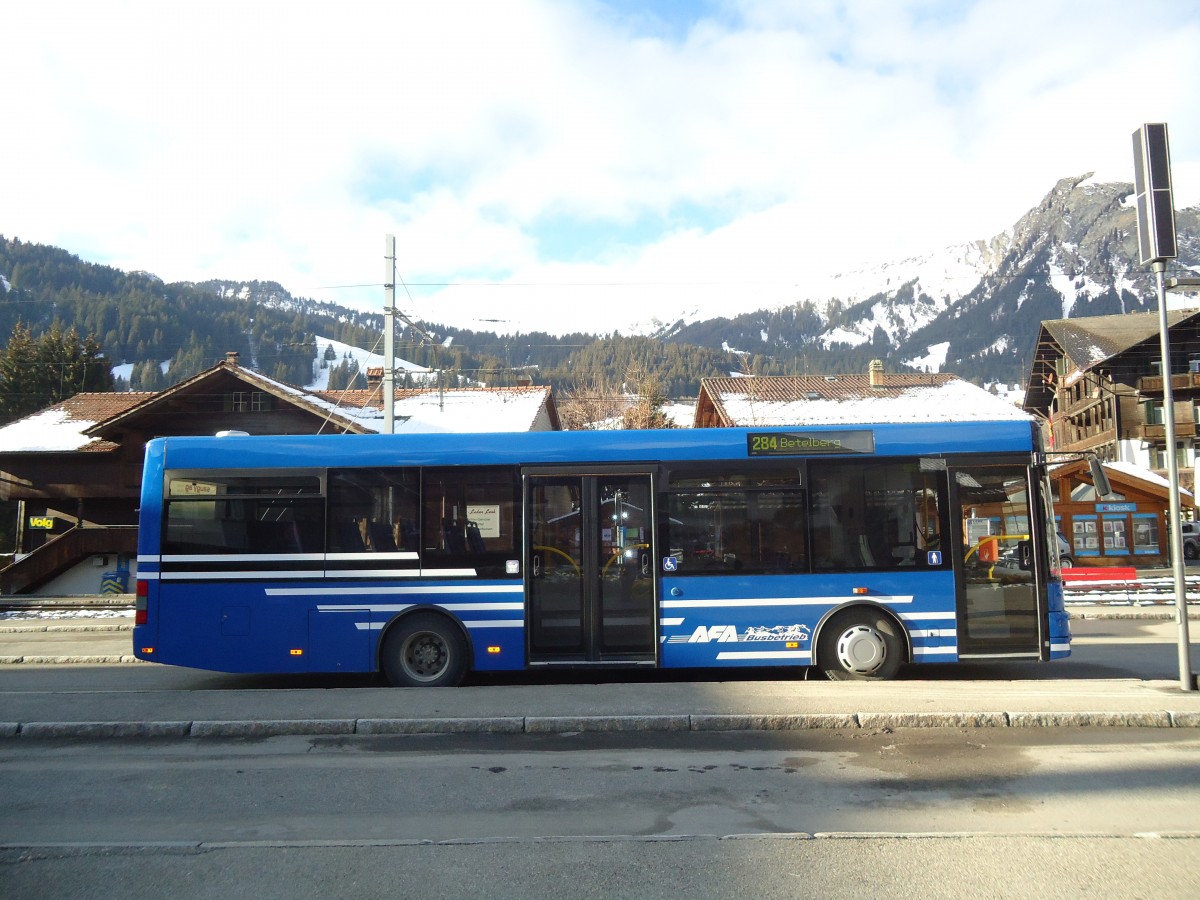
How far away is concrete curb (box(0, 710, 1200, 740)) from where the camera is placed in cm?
834

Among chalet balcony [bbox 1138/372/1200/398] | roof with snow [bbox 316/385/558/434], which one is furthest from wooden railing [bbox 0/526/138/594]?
chalet balcony [bbox 1138/372/1200/398]

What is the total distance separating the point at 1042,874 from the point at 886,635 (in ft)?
18.6

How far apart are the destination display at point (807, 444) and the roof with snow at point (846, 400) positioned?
2613 cm

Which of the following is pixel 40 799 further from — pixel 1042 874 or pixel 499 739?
pixel 1042 874

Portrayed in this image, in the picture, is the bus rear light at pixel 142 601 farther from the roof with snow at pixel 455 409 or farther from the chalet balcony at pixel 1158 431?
the chalet balcony at pixel 1158 431

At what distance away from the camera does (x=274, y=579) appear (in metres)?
10.8

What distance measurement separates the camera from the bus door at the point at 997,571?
412 inches

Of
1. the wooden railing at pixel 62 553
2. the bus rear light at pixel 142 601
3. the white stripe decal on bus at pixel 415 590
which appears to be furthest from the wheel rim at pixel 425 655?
the wooden railing at pixel 62 553

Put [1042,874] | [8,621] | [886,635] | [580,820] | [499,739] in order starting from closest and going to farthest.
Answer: [1042,874] → [580,820] → [499,739] → [886,635] → [8,621]

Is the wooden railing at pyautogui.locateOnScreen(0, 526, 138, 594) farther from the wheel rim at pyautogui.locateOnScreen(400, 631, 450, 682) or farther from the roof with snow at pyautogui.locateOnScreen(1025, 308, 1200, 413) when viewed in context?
the roof with snow at pyautogui.locateOnScreen(1025, 308, 1200, 413)

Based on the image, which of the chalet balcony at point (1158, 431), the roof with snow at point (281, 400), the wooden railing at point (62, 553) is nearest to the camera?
the wooden railing at point (62, 553)

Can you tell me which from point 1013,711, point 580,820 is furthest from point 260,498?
point 1013,711

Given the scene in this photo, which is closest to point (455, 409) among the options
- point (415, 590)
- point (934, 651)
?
point (415, 590)

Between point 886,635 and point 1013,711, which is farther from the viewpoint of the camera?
point 886,635
